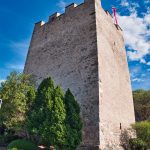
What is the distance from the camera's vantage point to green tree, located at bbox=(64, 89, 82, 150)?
30.1 feet

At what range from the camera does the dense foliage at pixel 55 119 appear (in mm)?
9039

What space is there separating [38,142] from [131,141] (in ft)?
16.9

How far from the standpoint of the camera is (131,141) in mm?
12211

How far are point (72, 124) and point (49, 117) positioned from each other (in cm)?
105

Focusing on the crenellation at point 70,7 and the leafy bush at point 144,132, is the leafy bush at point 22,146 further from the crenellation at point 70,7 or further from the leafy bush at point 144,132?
the crenellation at point 70,7

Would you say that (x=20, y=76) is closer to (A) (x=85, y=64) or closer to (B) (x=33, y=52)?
(A) (x=85, y=64)

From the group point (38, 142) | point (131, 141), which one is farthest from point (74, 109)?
point (131, 141)

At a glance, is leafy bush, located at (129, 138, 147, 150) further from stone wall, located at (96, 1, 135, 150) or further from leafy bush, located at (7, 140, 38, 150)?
leafy bush, located at (7, 140, 38, 150)

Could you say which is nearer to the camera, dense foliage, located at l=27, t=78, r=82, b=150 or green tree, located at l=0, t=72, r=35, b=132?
dense foliage, located at l=27, t=78, r=82, b=150

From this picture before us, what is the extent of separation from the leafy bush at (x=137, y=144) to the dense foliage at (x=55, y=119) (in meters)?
3.95

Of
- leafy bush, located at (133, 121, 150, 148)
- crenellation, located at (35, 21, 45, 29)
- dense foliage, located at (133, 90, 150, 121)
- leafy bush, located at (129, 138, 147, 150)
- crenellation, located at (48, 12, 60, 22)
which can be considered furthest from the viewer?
dense foliage, located at (133, 90, 150, 121)

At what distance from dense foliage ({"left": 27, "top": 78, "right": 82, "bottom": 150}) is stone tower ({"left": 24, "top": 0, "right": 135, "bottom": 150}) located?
1119 millimetres

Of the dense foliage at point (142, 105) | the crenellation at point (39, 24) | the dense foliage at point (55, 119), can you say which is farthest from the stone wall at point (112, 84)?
the dense foliage at point (142, 105)

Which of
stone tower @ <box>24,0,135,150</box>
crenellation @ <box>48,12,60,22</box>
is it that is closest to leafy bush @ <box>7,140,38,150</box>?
stone tower @ <box>24,0,135,150</box>
